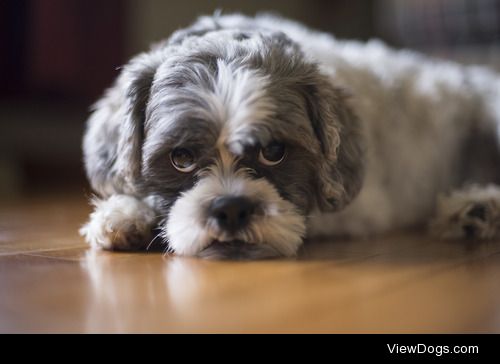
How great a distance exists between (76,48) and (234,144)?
3.69 meters

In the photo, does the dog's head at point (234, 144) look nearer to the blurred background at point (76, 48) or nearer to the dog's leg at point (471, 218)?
the dog's leg at point (471, 218)

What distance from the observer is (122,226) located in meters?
2.48

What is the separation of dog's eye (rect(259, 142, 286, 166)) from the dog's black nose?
205 millimetres

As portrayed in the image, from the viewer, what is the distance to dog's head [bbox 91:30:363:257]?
89.0 inches

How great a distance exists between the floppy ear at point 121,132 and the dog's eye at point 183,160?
198 millimetres

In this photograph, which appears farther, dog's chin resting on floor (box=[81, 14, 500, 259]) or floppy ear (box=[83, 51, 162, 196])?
floppy ear (box=[83, 51, 162, 196])

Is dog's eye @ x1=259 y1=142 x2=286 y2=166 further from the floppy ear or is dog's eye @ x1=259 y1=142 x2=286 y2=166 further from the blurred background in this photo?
the blurred background

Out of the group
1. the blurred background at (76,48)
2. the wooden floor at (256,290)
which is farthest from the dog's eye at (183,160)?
the blurred background at (76,48)

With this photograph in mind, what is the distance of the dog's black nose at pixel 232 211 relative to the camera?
2213mm

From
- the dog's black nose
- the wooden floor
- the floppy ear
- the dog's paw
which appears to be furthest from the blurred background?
the dog's black nose

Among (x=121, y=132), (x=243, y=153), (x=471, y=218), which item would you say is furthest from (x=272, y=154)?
(x=471, y=218)
